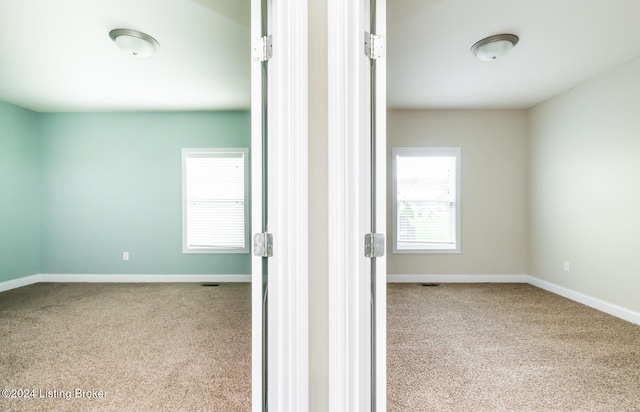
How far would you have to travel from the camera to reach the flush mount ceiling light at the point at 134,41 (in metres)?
2.79

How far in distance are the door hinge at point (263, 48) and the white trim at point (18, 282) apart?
18.0 ft

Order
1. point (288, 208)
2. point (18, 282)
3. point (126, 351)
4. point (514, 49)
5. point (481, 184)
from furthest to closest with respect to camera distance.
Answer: point (481, 184), point (18, 282), point (514, 49), point (126, 351), point (288, 208)

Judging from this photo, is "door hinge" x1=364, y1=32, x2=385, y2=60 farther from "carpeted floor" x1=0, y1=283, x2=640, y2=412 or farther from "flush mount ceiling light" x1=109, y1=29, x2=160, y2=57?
"flush mount ceiling light" x1=109, y1=29, x2=160, y2=57

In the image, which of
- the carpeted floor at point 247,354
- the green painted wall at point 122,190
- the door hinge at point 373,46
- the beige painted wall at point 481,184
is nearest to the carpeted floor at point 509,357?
the carpeted floor at point 247,354

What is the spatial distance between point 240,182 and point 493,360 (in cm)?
403

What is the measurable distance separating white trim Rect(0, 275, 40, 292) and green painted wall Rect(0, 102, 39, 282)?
0.06m

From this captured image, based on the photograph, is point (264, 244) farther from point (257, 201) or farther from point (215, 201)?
point (215, 201)

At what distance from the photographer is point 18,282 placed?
4.84m

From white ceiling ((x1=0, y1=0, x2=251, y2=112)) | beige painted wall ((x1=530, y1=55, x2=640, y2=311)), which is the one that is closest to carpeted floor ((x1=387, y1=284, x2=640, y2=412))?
beige painted wall ((x1=530, y1=55, x2=640, y2=311))

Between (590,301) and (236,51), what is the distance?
4.81 m

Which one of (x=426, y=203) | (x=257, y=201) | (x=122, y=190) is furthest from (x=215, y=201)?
(x=257, y=201)

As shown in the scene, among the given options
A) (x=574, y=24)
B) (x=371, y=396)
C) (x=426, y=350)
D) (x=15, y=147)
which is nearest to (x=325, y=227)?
(x=371, y=396)

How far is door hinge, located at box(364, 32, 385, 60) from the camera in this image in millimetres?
1403

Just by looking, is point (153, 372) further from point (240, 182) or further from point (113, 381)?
point (240, 182)
